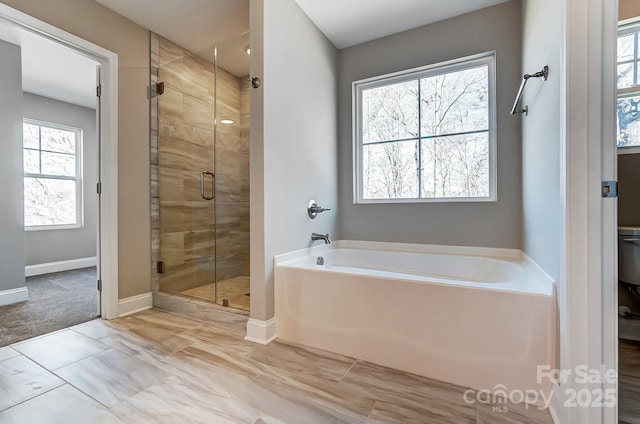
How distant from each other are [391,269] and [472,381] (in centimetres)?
119

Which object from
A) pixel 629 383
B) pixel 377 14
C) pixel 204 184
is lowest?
pixel 629 383

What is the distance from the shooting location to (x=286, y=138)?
210 cm

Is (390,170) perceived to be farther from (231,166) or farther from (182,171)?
(182,171)

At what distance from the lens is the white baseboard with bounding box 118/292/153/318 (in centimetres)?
234

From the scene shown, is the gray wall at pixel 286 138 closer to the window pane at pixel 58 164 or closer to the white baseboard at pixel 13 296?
the white baseboard at pixel 13 296

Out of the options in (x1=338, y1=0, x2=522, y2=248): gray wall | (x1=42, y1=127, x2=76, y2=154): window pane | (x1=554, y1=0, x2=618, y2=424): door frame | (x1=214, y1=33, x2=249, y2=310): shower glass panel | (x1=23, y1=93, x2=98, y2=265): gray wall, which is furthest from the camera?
(x1=42, y1=127, x2=76, y2=154): window pane

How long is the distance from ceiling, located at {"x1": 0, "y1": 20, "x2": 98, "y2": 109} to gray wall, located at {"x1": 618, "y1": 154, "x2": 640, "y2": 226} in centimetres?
412

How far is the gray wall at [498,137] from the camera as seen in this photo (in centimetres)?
217

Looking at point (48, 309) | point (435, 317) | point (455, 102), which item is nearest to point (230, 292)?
point (48, 309)

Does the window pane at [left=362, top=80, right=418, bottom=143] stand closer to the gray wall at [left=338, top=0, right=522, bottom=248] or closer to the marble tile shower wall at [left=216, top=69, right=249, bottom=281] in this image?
the gray wall at [left=338, top=0, right=522, bottom=248]

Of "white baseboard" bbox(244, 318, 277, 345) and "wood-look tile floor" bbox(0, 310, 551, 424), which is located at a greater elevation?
"white baseboard" bbox(244, 318, 277, 345)

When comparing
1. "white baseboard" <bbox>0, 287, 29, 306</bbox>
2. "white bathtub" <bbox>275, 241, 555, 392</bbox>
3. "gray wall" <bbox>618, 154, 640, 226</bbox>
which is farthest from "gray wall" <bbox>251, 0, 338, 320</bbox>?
"white baseboard" <bbox>0, 287, 29, 306</bbox>

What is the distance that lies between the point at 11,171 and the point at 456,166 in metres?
4.12

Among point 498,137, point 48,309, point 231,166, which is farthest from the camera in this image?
point 231,166
